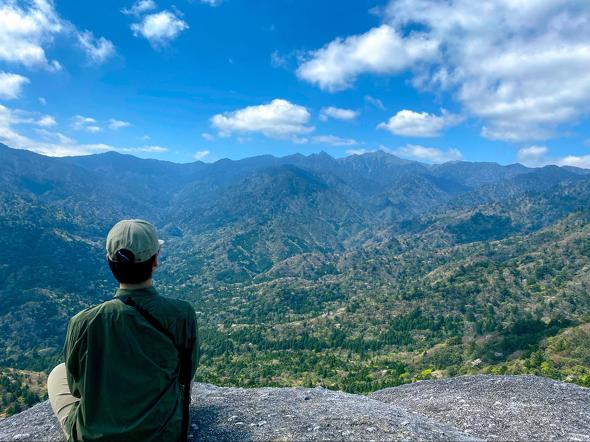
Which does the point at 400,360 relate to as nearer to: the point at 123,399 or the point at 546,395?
the point at 546,395

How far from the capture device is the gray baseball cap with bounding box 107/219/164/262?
5.62 meters

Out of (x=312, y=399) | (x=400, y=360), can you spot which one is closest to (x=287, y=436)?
(x=312, y=399)

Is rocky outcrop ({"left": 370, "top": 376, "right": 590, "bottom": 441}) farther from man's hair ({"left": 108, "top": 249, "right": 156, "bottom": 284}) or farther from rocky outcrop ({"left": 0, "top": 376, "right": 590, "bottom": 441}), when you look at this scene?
man's hair ({"left": 108, "top": 249, "right": 156, "bottom": 284})

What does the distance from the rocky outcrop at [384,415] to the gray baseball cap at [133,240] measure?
5152mm

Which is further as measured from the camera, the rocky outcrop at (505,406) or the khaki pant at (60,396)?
the rocky outcrop at (505,406)

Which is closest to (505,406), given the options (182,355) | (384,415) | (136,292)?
(384,415)

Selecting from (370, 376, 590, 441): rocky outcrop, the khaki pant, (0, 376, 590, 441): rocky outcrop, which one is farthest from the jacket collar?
(370, 376, 590, 441): rocky outcrop

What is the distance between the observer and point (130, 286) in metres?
5.81

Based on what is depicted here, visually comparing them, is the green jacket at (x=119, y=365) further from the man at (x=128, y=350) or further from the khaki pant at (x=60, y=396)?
the khaki pant at (x=60, y=396)

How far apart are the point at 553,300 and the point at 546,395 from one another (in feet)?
664

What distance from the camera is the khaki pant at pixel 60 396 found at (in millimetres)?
6883

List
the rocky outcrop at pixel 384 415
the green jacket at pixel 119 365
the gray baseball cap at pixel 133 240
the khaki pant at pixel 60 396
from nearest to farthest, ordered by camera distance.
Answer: the green jacket at pixel 119 365 → the gray baseball cap at pixel 133 240 → the khaki pant at pixel 60 396 → the rocky outcrop at pixel 384 415

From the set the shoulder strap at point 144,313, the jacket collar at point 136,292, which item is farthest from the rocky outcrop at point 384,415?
the jacket collar at point 136,292

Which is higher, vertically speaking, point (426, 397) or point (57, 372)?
point (57, 372)
